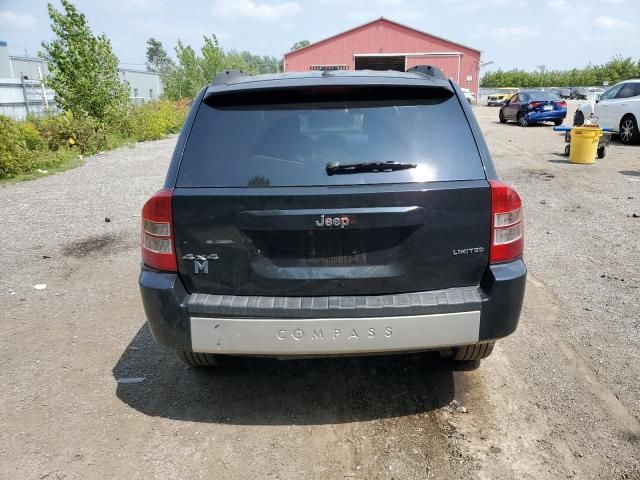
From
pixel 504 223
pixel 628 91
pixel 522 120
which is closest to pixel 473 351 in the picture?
pixel 504 223

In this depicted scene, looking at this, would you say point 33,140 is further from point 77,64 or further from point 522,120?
point 522,120

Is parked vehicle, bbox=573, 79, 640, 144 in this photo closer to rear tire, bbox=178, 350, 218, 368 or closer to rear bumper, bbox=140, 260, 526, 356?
rear bumper, bbox=140, 260, 526, 356

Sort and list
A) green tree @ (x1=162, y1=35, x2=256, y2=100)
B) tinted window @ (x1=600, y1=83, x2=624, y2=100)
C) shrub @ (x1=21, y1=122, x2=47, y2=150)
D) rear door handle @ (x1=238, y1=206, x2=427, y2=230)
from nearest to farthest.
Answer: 1. rear door handle @ (x1=238, y1=206, x2=427, y2=230)
2. shrub @ (x1=21, y1=122, x2=47, y2=150)
3. tinted window @ (x1=600, y1=83, x2=624, y2=100)
4. green tree @ (x1=162, y1=35, x2=256, y2=100)

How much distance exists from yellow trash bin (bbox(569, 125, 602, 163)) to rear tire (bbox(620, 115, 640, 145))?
3680 mm

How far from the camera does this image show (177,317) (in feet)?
8.41

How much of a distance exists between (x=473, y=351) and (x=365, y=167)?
51.4 inches

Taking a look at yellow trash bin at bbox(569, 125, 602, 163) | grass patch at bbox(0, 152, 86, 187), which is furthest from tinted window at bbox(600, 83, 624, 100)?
grass patch at bbox(0, 152, 86, 187)

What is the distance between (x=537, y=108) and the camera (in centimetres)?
2238

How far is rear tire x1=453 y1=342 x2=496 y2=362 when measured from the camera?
2.89 m

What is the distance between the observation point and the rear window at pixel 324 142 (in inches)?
99.8

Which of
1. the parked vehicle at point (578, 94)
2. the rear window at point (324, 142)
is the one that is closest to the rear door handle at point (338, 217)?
the rear window at point (324, 142)

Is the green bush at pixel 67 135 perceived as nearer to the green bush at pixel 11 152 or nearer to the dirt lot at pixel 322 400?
the green bush at pixel 11 152

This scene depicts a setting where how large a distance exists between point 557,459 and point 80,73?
1840 cm

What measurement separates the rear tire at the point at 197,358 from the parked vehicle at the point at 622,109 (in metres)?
15.1
